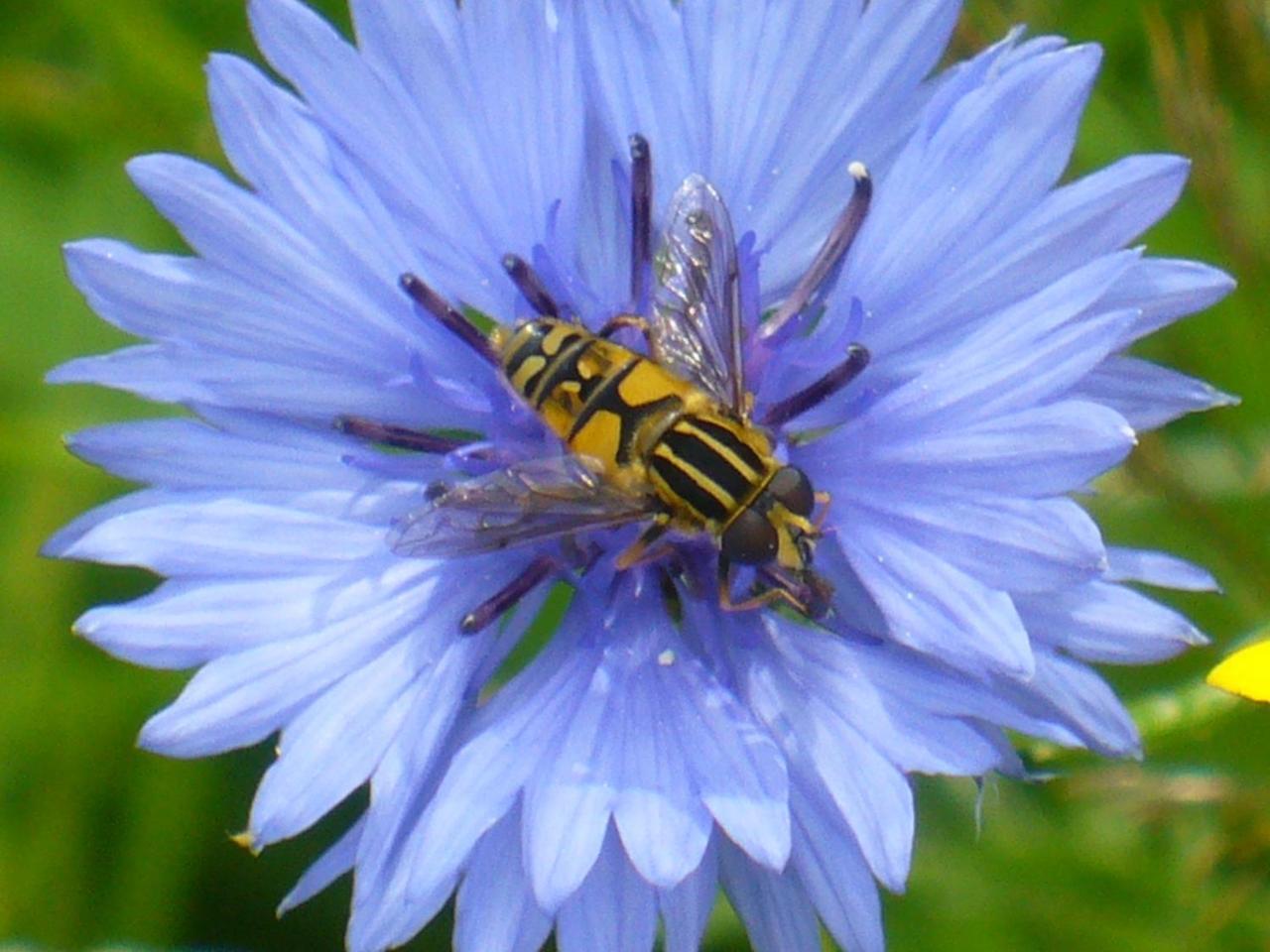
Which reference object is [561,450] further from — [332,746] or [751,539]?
[332,746]

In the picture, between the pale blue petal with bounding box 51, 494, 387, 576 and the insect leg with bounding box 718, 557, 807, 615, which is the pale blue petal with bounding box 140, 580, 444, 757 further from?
the insect leg with bounding box 718, 557, 807, 615

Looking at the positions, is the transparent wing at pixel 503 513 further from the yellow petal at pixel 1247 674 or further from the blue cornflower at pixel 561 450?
the yellow petal at pixel 1247 674

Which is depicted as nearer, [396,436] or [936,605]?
[936,605]

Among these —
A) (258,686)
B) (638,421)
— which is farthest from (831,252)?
(258,686)

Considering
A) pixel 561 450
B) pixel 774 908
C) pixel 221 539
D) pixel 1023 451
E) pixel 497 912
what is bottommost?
pixel 774 908

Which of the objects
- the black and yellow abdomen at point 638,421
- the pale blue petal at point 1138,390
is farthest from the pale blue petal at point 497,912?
the pale blue petal at point 1138,390

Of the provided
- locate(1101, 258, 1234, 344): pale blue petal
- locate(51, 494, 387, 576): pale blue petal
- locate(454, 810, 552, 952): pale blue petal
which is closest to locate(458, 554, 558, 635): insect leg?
locate(51, 494, 387, 576): pale blue petal
